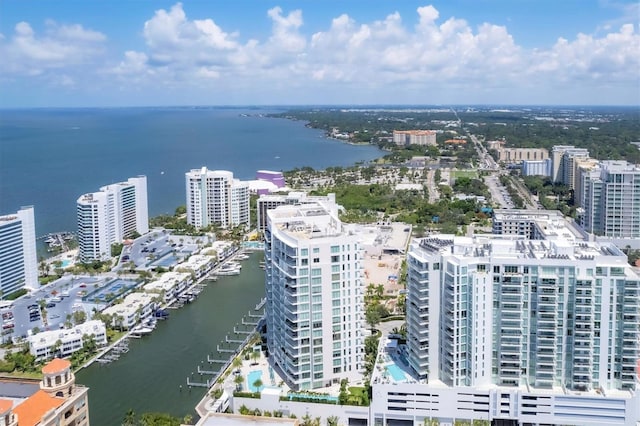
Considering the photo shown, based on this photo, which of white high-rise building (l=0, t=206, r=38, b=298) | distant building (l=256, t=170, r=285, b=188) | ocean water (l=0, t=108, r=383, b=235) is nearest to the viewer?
white high-rise building (l=0, t=206, r=38, b=298)

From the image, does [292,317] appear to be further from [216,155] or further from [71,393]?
[216,155]

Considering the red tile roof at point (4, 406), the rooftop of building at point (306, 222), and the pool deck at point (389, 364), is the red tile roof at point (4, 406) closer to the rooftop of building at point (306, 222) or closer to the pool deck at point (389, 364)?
the rooftop of building at point (306, 222)

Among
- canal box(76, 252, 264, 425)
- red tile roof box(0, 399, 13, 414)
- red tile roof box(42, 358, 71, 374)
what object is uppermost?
red tile roof box(42, 358, 71, 374)

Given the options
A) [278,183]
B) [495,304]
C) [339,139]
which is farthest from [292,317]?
[339,139]

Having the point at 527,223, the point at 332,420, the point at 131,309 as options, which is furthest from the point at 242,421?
the point at 527,223

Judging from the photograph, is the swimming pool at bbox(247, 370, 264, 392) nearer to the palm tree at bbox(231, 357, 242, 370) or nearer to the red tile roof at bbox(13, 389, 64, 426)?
the palm tree at bbox(231, 357, 242, 370)

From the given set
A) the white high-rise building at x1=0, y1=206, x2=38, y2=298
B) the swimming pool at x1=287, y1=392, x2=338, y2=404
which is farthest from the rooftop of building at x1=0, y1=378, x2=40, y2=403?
the white high-rise building at x1=0, y1=206, x2=38, y2=298
